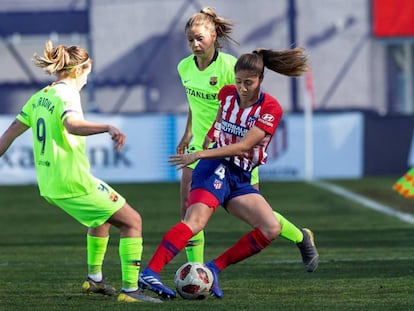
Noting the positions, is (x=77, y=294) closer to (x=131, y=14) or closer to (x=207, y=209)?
(x=207, y=209)

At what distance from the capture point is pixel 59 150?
856 cm

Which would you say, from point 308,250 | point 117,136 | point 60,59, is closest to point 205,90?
point 308,250

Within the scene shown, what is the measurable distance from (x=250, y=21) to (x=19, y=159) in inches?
485

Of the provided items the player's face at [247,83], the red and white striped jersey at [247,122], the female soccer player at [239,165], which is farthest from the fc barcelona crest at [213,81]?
the player's face at [247,83]

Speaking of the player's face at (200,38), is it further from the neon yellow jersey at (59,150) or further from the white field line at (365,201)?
the white field line at (365,201)

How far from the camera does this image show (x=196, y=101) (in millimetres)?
9930

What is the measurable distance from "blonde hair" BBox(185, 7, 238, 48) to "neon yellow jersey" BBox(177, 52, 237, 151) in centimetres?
17

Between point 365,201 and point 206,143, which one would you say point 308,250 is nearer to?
point 206,143

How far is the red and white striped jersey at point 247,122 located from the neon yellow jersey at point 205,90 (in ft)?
3.08

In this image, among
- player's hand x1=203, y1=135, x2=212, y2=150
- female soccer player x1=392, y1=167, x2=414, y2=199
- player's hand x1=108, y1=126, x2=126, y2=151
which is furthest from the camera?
female soccer player x1=392, y1=167, x2=414, y2=199

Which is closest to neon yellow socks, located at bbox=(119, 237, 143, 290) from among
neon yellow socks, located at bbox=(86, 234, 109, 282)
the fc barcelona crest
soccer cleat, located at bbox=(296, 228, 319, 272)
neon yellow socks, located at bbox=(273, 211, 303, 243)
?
neon yellow socks, located at bbox=(86, 234, 109, 282)

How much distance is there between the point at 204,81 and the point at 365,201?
35.5 ft

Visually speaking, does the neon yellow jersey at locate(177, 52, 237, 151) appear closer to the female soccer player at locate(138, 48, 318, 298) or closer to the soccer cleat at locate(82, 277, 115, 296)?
the female soccer player at locate(138, 48, 318, 298)

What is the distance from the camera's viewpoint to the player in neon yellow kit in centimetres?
962
